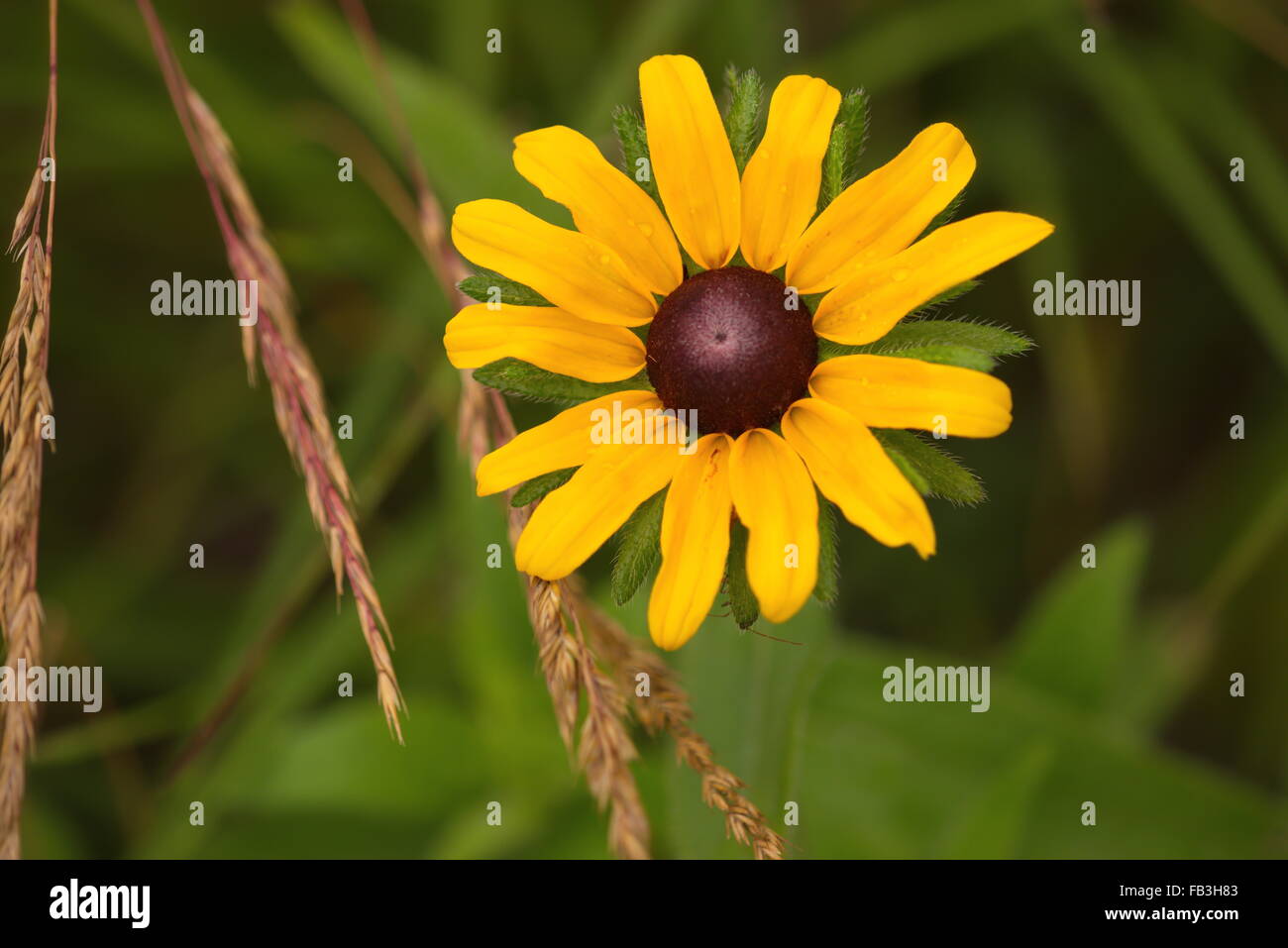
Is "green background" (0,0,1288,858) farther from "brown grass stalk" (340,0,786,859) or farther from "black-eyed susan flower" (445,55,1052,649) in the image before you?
"black-eyed susan flower" (445,55,1052,649)

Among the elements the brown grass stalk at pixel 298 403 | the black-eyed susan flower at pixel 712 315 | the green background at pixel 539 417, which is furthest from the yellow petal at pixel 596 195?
the green background at pixel 539 417

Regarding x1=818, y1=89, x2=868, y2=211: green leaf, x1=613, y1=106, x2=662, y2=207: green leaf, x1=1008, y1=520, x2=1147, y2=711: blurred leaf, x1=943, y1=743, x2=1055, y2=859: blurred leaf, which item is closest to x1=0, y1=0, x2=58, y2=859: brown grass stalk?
x1=613, y1=106, x2=662, y2=207: green leaf

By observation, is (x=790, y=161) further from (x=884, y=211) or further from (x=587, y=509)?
(x=587, y=509)

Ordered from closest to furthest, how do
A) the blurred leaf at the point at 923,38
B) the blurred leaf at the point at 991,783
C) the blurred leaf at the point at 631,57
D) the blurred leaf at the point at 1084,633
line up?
the blurred leaf at the point at 991,783, the blurred leaf at the point at 1084,633, the blurred leaf at the point at 631,57, the blurred leaf at the point at 923,38

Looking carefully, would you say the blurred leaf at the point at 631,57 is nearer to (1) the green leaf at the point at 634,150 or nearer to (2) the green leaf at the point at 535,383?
(1) the green leaf at the point at 634,150

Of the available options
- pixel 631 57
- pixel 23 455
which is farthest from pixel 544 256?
pixel 631 57

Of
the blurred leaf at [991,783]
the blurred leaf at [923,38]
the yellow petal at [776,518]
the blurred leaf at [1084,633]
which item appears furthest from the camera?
the blurred leaf at [923,38]
